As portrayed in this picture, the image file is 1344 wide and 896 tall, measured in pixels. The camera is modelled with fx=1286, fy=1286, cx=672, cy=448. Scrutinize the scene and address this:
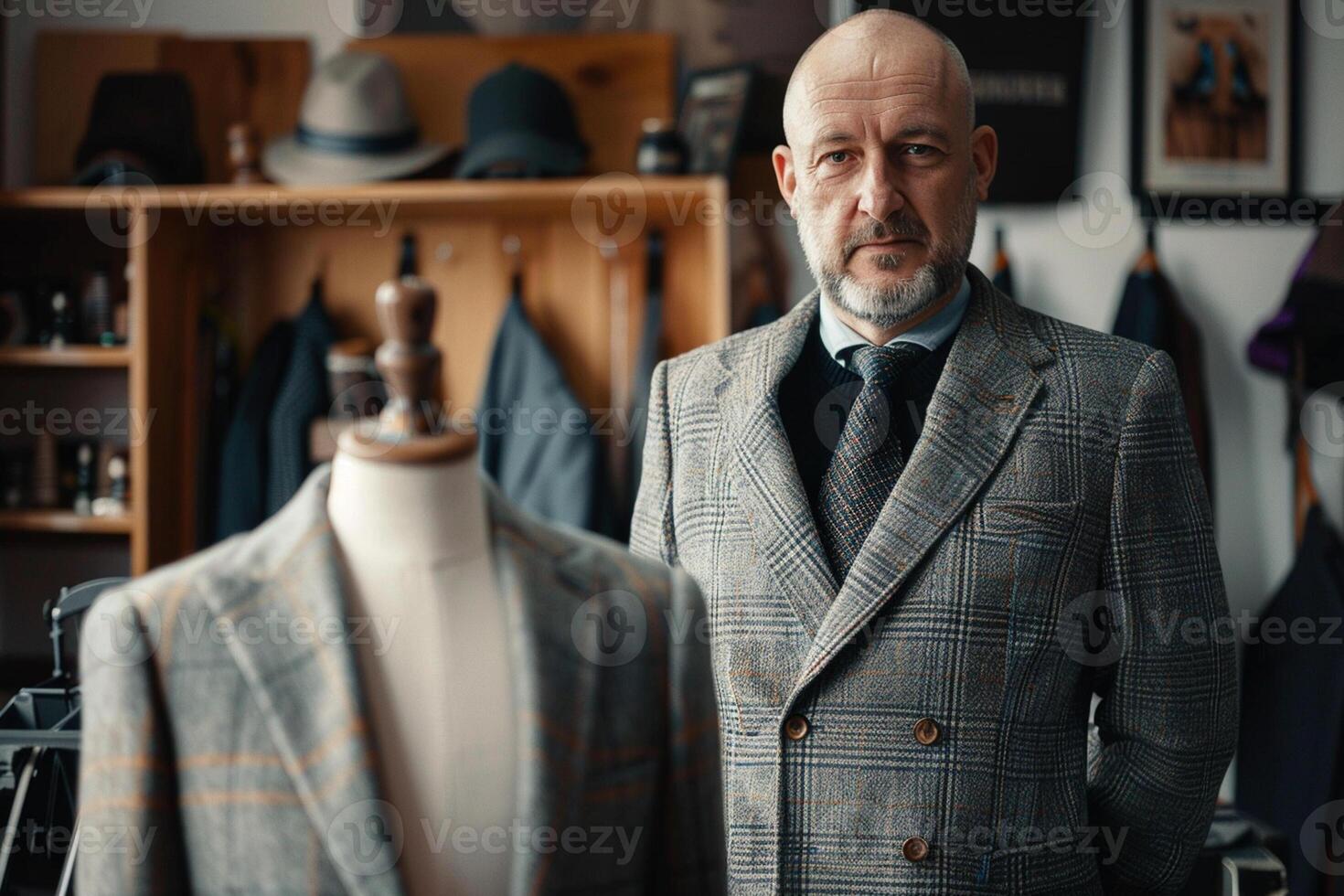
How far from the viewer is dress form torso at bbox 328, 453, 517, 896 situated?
2.59 ft

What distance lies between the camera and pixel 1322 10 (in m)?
2.77

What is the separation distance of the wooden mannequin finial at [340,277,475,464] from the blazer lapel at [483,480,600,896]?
0.19ft

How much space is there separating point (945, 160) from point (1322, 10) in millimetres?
1935

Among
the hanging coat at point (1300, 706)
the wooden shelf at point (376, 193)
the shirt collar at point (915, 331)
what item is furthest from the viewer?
the wooden shelf at point (376, 193)

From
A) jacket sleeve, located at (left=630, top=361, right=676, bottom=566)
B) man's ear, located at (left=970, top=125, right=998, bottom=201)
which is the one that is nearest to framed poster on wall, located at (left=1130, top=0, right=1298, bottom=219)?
man's ear, located at (left=970, top=125, right=998, bottom=201)

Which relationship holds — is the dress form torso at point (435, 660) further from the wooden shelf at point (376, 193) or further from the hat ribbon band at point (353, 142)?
the hat ribbon band at point (353, 142)

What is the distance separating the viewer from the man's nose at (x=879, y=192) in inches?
50.9

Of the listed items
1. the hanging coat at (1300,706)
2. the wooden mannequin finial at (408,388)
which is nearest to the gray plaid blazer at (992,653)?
the wooden mannequin finial at (408,388)

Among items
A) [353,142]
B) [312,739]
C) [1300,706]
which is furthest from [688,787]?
[353,142]

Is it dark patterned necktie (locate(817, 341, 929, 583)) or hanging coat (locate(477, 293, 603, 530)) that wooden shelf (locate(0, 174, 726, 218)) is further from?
dark patterned necktie (locate(817, 341, 929, 583))

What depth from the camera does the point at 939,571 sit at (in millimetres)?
1247

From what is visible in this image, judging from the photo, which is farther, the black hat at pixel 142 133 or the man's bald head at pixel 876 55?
the black hat at pixel 142 133

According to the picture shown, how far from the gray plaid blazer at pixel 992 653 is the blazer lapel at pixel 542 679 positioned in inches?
18.6

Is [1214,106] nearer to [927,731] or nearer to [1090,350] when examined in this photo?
[1090,350]
